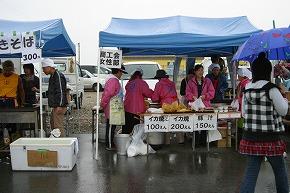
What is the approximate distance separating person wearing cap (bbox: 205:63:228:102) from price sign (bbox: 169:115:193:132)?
2028mm

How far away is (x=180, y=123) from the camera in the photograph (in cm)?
795

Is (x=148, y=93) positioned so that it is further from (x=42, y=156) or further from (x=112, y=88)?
(x=42, y=156)

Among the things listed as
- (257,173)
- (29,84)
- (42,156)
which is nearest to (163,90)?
(42,156)

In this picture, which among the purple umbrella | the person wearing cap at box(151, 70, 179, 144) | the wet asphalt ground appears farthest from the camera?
the person wearing cap at box(151, 70, 179, 144)

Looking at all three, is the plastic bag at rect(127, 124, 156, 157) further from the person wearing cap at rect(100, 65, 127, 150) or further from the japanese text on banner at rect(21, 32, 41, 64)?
the japanese text on banner at rect(21, 32, 41, 64)

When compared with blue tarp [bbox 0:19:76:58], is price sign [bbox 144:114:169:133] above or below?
below

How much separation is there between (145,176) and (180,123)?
177 cm

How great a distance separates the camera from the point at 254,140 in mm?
4496

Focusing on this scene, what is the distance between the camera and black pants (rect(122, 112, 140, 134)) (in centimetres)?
872

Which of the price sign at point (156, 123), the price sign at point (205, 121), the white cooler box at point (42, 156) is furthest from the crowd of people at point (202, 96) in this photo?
the white cooler box at point (42, 156)

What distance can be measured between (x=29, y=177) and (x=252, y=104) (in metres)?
3.98

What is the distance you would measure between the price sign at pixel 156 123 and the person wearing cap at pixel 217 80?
236 centimetres

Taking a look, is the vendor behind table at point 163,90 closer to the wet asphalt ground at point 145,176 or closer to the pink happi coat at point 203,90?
the pink happi coat at point 203,90

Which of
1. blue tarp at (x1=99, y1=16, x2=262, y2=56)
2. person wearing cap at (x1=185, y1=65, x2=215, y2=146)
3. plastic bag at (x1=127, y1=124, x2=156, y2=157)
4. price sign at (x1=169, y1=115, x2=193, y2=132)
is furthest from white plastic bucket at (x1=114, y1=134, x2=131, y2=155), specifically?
blue tarp at (x1=99, y1=16, x2=262, y2=56)
